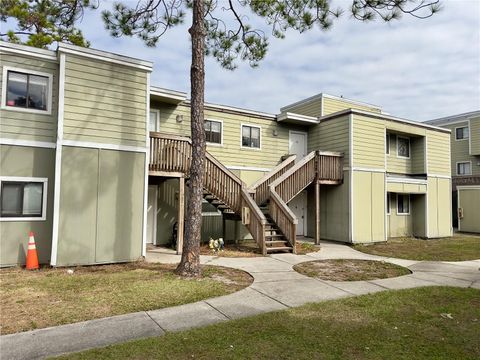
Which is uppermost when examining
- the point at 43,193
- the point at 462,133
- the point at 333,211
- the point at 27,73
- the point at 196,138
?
the point at 462,133

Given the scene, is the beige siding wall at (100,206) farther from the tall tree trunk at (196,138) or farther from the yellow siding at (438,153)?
the yellow siding at (438,153)

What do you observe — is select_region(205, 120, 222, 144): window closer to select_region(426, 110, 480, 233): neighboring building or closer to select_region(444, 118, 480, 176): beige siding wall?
select_region(426, 110, 480, 233): neighboring building

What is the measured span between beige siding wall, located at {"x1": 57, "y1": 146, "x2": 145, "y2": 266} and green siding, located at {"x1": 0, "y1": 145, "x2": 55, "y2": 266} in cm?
57

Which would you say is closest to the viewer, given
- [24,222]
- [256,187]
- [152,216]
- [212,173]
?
[24,222]

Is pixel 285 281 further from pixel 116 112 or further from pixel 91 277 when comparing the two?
pixel 116 112

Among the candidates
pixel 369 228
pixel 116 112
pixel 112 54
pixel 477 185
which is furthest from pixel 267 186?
pixel 477 185

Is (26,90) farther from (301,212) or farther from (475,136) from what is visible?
(475,136)

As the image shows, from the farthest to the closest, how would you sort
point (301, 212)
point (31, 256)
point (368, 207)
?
point (301, 212)
point (368, 207)
point (31, 256)

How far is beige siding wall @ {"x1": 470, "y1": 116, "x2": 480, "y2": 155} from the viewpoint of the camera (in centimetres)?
2505

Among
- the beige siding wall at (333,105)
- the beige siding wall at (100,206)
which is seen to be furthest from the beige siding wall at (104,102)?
the beige siding wall at (333,105)

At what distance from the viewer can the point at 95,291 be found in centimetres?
636

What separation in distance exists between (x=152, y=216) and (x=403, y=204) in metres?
12.0

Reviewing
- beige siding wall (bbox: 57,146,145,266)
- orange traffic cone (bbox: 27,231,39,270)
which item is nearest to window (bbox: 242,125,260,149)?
beige siding wall (bbox: 57,146,145,266)

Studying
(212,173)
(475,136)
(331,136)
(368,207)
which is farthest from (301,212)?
(475,136)
